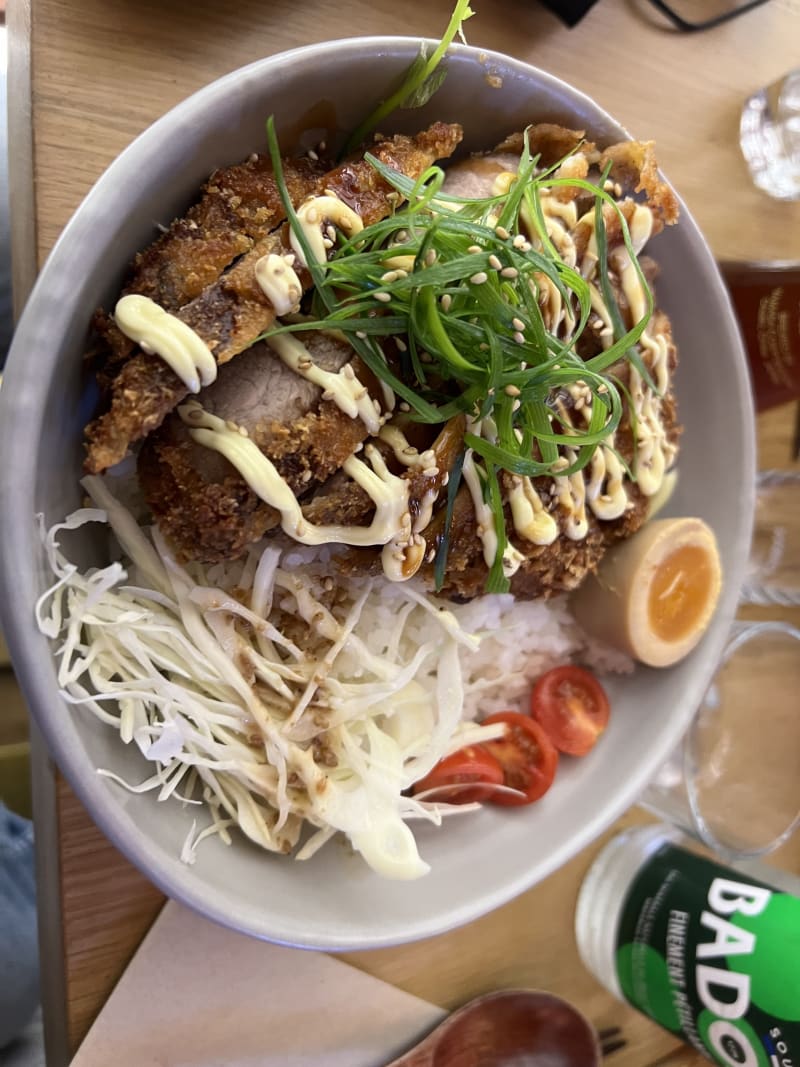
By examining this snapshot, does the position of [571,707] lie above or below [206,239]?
below

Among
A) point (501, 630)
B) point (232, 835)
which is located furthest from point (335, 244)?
point (232, 835)

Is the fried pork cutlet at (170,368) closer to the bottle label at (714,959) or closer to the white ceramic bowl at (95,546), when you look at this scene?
the white ceramic bowl at (95,546)

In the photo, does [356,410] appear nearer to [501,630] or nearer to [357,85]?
[357,85]

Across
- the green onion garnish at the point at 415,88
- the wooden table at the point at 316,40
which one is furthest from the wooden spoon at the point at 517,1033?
the green onion garnish at the point at 415,88

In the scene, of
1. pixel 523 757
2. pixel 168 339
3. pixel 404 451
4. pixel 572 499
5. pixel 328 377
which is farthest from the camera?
pixel 523 757

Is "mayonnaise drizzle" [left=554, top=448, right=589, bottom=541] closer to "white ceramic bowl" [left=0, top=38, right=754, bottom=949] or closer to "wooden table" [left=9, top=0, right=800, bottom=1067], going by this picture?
"white ceramic bowl" [left=0, top=38, right=754, bottom=949]

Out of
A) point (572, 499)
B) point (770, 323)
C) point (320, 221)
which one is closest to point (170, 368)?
point (320, 221)

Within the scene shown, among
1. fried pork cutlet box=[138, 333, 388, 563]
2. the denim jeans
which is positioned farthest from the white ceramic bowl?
the denim jeans

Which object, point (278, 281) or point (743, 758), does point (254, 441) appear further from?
point (743, 758)
